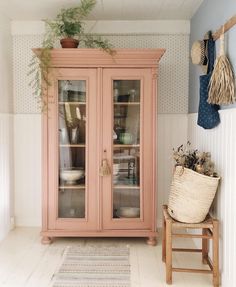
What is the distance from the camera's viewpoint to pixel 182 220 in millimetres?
2600

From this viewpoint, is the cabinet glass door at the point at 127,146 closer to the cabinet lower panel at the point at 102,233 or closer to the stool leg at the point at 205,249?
the cabinet lower panel at the point at 102,233

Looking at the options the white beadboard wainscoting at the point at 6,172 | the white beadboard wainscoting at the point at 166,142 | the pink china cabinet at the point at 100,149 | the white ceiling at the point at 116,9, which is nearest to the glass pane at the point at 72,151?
the pink china cabinet at the point at 100,149

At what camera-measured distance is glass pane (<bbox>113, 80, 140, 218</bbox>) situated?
3.33 metres

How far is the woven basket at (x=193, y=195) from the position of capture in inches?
98.6

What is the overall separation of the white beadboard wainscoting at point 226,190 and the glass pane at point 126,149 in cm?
82

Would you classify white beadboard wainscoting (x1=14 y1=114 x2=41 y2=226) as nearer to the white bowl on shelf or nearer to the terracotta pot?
the white bowl on shelf

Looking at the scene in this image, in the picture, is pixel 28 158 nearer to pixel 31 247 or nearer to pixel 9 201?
pixel 9 201

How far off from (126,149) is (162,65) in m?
1.05

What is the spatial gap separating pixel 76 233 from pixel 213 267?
1.33 metres

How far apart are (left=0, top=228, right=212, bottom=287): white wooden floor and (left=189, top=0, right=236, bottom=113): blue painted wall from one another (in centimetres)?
133

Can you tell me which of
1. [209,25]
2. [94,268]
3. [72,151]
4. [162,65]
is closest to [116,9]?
[162,65]

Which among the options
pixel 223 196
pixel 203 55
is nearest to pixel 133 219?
pixel 223 196

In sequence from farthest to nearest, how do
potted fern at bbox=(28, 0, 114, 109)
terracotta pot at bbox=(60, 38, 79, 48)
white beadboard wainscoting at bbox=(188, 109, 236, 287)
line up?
terracotta pot at bbox=(60, 38, 79, 48) → potted fern at bbox=(28, 0, 114, 109) → white beadboard wainscoting at bbox=(188, 109, 236, 287)

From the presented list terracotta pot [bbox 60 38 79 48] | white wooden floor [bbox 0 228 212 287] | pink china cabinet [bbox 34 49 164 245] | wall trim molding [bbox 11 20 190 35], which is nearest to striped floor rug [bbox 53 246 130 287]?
white wooden floor [bbox 0 228 212 287]
